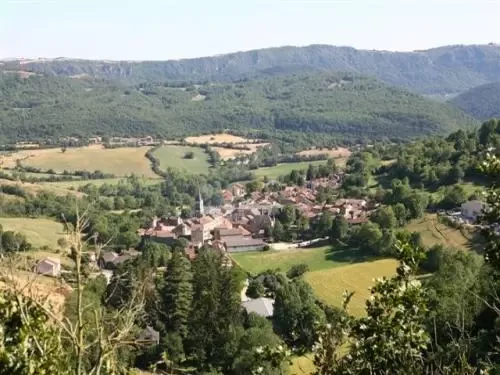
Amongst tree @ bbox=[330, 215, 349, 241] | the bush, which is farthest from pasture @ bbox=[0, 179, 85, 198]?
the bush

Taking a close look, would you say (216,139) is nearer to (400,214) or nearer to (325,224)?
(325,224)

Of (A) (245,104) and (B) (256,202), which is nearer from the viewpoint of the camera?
(B) (256,202)

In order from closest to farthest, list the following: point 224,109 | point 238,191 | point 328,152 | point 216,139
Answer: point 238,191, point 328,152, point 216,139, point 224,109

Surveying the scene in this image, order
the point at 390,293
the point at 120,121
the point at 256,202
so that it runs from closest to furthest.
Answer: the point at 390,293
the point at 256,202
the point at 120,121

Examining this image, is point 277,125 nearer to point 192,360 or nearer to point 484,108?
point 484,108

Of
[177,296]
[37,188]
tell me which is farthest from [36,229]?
[177,296]

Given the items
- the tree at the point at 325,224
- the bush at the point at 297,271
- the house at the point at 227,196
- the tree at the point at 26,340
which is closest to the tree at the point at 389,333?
the tree at the point at 26,340

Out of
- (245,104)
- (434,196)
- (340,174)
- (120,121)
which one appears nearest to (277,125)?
(245,104)
